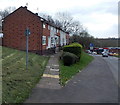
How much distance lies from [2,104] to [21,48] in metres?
22.6

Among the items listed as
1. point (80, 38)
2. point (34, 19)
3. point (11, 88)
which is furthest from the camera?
point (80, 38)

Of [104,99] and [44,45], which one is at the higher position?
[44,45]

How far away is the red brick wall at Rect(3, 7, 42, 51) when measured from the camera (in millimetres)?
28906

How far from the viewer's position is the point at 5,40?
98.9 ft

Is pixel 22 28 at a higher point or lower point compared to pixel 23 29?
higher

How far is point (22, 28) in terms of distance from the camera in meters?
29.2

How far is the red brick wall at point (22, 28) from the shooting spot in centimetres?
2891

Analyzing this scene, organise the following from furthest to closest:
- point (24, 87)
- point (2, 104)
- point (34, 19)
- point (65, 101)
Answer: point (34, 19) → point (24, 87) → point (65, 101) → point (2, 104)

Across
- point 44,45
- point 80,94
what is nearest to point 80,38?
point 44,45

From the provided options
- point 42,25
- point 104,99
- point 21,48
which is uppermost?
point 42,25

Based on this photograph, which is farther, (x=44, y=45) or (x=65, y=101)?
(x=44, y=45)

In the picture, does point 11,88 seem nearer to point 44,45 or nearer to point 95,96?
point 95,96

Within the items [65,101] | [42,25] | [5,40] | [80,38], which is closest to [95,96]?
[65,101]

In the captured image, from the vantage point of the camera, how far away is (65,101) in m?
8.04
